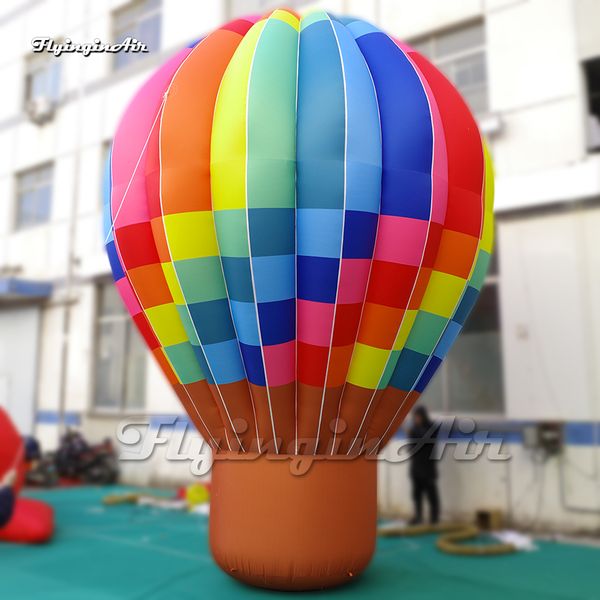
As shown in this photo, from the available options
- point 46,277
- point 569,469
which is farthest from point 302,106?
point 46,277

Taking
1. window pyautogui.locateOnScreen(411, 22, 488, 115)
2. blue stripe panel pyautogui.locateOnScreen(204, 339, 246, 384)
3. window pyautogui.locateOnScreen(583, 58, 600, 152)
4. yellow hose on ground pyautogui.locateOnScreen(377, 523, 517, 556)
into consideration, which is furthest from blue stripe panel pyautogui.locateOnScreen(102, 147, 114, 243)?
window pyautogui.locateOnScreen(583, 58, 600, 152)

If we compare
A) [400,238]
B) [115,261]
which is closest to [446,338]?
[400,238]

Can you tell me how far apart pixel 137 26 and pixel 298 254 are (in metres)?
9.22

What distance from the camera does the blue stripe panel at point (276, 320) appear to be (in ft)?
12.9

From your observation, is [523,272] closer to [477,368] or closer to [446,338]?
[477,368]

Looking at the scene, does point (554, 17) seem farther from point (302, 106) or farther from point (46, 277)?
point (46, 277)

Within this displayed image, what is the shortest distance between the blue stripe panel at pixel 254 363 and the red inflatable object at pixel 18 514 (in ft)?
10.3

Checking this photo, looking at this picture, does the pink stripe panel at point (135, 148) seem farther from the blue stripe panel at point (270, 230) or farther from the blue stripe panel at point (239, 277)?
the blue stripe panel at point (270, 230)

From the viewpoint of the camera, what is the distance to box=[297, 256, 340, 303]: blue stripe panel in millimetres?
3863

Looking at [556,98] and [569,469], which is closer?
[569,469]

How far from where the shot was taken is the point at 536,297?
6770mm

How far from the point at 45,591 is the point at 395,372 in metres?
2.85

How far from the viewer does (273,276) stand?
3.89m

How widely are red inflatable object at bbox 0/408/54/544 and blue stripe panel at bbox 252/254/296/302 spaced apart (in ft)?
11.5
